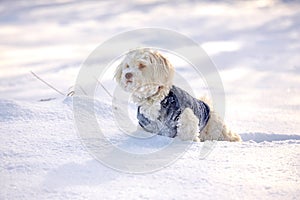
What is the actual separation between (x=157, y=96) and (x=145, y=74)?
299 mm

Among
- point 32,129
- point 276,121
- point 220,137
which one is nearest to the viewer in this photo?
point 32,129

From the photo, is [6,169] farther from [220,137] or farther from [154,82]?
[220,137]

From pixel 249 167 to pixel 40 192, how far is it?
5.26ft

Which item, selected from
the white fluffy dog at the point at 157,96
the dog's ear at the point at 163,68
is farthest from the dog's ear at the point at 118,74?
the dog's ear at the point at 163,68

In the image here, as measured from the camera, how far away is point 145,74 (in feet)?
15.6

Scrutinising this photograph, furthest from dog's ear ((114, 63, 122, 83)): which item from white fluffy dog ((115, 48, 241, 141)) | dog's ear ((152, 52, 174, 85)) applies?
dog's ear ((152, 52, 174, 85))

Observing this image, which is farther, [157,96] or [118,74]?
[118,74]

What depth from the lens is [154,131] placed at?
4.62 m

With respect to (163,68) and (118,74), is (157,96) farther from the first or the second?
(118,74)

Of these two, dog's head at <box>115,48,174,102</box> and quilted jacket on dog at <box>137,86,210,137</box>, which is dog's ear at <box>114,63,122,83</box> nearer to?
dog's head at <box>115,48,174,102</box>

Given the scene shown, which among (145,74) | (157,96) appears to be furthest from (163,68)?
(157,96)

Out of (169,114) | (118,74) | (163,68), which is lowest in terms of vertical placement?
(169,114)

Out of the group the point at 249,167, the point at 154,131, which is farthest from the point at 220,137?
the point at 249,167

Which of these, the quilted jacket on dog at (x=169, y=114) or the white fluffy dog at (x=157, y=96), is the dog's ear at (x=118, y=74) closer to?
the white fluffy dog at (x=157, y=96)
